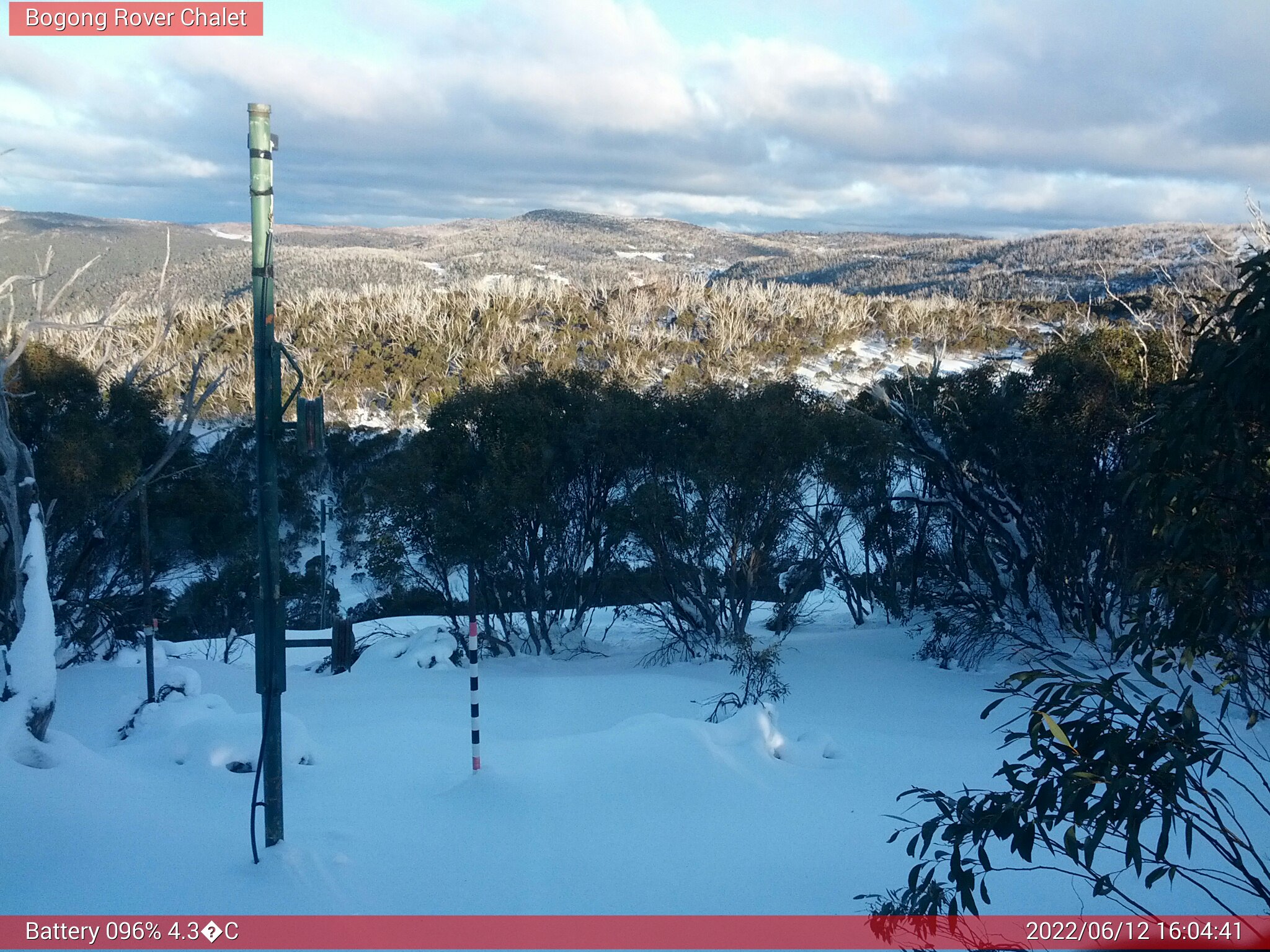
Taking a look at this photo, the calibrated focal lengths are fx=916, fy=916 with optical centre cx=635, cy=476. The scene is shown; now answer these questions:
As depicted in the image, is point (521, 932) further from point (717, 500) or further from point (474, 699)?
point (717, 500)

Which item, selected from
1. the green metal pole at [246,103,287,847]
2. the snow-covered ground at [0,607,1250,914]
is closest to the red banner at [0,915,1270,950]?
the snow-covered ground at [0,607,1250,914]

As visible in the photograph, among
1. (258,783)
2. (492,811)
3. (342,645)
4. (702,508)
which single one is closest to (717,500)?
(702,508)

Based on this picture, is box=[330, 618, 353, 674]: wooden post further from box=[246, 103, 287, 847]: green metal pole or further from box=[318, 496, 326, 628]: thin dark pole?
box=[318, 496, 326, 628]: thin dark pole

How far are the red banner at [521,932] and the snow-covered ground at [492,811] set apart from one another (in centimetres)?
9

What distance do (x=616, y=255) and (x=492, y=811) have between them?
9082cm

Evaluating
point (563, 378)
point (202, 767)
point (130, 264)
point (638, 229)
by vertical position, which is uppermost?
point (638, 229)

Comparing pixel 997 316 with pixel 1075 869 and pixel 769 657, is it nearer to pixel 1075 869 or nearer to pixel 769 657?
pixel 769 657

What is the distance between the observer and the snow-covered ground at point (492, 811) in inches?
190

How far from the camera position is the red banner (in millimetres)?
4184

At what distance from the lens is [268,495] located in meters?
5.12

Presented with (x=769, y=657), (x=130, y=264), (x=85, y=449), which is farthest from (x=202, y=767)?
(x=130, y=264)

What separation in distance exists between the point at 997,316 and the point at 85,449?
117ft

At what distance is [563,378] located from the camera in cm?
1495

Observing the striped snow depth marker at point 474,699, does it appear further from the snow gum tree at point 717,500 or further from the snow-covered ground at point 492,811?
the snow gum tree at point 717,500
